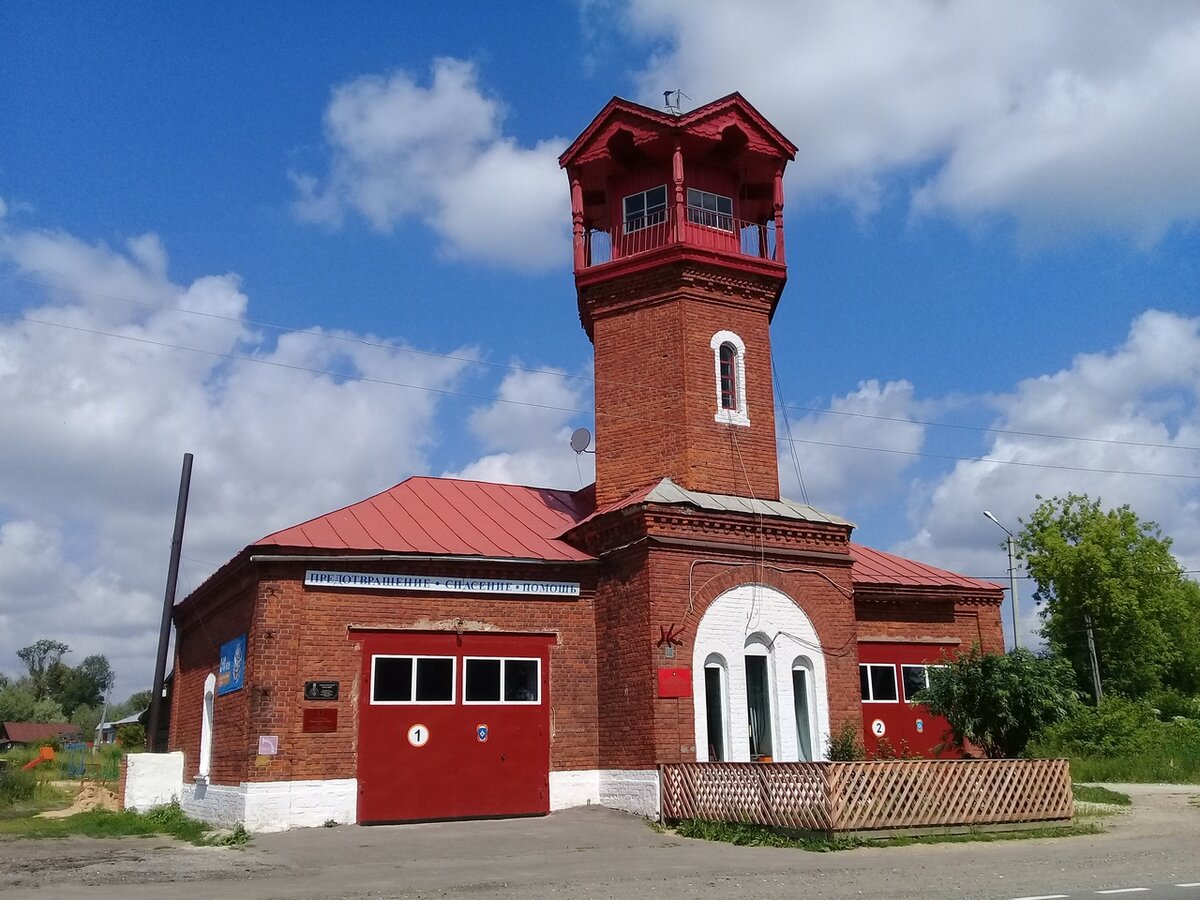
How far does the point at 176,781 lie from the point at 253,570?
6.00 meters

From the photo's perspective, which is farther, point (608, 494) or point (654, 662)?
point (608, 494)

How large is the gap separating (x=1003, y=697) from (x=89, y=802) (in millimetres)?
18620

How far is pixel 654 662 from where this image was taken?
16281mm

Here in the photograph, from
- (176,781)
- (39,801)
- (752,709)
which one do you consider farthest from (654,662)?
(39,801)

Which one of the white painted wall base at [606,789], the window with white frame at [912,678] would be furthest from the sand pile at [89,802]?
the window with white frame at [912,678]

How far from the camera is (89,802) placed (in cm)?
2150

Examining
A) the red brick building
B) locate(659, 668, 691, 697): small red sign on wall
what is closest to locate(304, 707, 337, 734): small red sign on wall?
the red brick building

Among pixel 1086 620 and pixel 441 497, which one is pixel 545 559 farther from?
pixel 1086 620

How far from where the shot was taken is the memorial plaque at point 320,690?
1593 cm

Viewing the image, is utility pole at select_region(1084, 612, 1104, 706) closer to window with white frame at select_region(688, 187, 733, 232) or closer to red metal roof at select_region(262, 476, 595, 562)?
red metal roof at select_region(262, 476, 595, 562)

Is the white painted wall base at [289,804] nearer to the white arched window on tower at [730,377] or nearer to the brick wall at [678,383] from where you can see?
the brick wall at [678,383]

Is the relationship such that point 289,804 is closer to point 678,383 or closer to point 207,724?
point 207,724

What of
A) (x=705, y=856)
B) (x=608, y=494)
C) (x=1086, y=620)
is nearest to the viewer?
(x=705, y=856)

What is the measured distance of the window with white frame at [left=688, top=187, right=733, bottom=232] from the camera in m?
20.5
